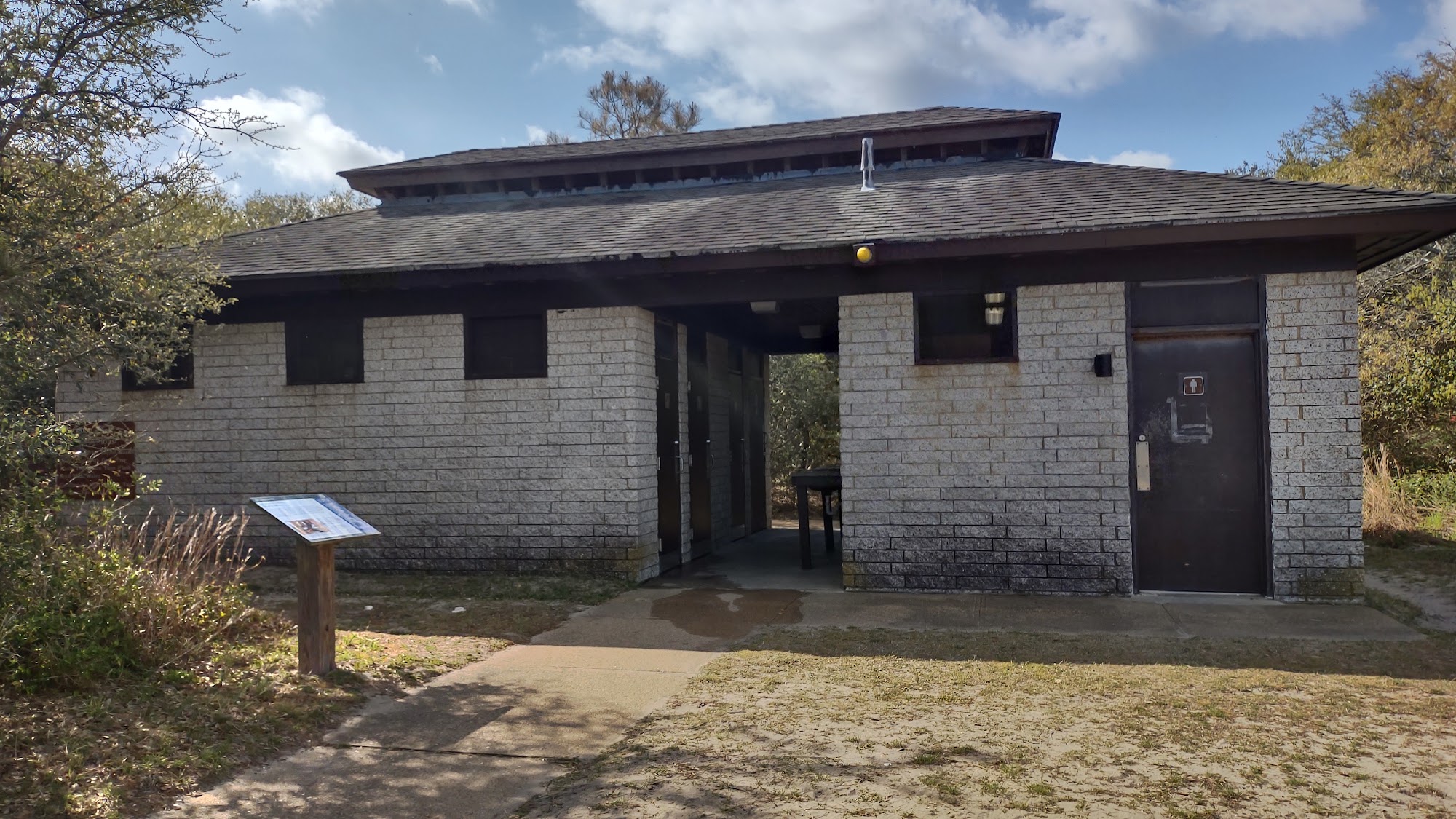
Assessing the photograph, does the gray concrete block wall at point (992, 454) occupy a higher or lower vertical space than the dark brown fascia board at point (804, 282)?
lower

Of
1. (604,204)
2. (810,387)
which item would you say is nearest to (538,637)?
(604,204)

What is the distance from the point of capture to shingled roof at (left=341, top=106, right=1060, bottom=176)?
11883mm

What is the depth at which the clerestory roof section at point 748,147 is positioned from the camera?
1177 centimetres

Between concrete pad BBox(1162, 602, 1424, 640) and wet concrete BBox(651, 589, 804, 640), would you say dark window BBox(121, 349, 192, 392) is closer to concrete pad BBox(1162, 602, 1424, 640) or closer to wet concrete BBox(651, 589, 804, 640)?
wet concrete BBox(651, 589, 804, 640)

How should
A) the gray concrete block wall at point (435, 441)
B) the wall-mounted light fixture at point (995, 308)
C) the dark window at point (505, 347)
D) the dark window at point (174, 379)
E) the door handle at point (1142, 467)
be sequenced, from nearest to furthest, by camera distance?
the door handle at point (1142, 467)
the wall-mounted light fixture at point (995, 308)
the gray concrete block wall at point (435, 441)
the dark window at point (505, 347)
the dark window at point (174, 379)

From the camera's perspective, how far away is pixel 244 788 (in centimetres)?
438

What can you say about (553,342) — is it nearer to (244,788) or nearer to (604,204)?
(604,204)

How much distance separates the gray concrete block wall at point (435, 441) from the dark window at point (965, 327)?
275 cm

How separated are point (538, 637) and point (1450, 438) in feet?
42.2

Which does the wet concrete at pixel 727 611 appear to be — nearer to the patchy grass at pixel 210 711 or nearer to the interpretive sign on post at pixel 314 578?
the patchy grass at pixel 210 711

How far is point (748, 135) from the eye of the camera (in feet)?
42.8

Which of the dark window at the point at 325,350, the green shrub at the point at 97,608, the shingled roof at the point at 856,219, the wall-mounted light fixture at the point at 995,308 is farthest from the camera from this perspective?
the dark window at the point at 325,350

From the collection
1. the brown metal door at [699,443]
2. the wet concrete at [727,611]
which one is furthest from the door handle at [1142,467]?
the brown metal door at [699,443]

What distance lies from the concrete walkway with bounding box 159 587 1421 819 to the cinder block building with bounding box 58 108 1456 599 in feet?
2.39
